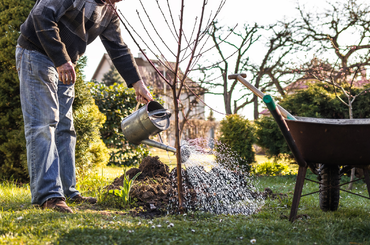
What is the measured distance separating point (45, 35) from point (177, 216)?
1517 millimetres

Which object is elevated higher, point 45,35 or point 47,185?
point 45,35

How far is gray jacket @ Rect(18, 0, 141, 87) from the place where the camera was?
6.41 feet

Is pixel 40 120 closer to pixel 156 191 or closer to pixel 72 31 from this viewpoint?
pixel 72 31

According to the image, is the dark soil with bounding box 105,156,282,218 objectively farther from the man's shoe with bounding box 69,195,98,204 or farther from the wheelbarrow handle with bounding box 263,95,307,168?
the wheelbarrow handle with bounding box 263,95,307,168

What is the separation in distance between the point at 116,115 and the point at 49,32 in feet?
13.6

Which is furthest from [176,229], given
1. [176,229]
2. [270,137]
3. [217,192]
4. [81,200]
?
[270,137]

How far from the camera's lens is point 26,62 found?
2.06m

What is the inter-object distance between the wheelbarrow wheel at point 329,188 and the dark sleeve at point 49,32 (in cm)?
206

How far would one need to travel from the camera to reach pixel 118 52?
2494 mm

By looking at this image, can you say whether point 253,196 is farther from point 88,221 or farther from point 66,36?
point 66,36

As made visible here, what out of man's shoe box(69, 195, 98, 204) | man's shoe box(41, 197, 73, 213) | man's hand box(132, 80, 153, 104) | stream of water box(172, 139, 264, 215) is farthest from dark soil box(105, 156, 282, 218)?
man's hand box(132, 80, 153, 104)

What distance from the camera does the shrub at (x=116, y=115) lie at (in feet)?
19.5

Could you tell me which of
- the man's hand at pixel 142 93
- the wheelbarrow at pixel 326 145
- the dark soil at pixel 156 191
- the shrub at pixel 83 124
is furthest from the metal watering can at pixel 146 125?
the shrub at pixel 83 124

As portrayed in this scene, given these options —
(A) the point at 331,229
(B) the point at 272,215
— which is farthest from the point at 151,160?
(A) the point at 331,229
